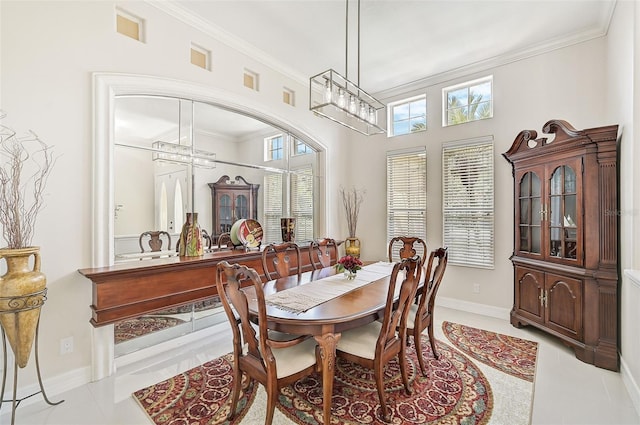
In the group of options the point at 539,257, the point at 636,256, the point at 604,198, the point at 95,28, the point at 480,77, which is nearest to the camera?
the point at 636,256

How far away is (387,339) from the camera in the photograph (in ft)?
6.70

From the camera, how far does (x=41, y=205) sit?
2275 millimetres

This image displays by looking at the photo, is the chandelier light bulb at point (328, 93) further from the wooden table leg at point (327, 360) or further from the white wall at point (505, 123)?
the white wall at point (505, 123)

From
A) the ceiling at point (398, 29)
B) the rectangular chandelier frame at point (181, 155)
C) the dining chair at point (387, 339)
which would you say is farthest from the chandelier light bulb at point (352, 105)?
the rectangular chandelier frame at point (181, 155)

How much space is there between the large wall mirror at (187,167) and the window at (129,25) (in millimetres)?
548

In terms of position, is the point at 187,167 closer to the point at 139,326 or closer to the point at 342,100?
the point at 139,326

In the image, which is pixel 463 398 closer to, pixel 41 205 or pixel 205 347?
pixel 205 347

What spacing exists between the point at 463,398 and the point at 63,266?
3.26m

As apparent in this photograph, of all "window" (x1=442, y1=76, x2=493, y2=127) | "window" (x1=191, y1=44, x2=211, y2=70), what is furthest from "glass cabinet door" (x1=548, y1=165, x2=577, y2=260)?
"window" (x1=191, y1=44, x2=211, y2=70)

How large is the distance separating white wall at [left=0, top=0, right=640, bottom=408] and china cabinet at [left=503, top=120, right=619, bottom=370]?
37cm

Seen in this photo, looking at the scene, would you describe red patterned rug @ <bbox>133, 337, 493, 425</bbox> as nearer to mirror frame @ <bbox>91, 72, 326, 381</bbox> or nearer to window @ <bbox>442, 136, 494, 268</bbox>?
mirror frame @ <bbox>91, 72, 326, 381</bbox>

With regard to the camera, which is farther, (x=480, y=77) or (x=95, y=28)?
(x=480, y=77)

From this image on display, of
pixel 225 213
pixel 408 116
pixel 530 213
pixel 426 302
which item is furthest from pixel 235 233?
pixel 530 213

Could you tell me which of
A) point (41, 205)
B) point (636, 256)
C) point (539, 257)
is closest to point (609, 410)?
point (636, 256)
